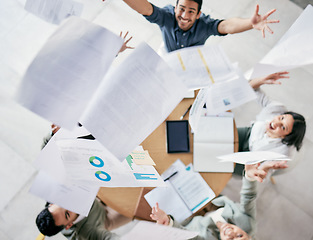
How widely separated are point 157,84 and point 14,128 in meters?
1.73

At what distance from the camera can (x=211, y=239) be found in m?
1.50

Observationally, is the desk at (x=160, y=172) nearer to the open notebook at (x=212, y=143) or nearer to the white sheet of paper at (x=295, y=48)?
the open notebook at (x=212, y=143)

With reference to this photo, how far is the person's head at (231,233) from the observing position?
143cm

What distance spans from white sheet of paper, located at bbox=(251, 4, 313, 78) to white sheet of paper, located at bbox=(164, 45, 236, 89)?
18cm

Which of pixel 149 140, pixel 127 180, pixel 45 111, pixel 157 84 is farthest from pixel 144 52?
pixel 149 140

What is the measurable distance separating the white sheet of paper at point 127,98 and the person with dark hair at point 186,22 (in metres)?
0.78

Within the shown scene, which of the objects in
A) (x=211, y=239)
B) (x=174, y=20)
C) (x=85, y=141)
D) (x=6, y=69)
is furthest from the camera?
(x=6, y=69)

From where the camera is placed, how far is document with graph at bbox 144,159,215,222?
1.50 metres

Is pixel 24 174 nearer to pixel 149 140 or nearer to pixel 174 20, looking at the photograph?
pixel 149 140

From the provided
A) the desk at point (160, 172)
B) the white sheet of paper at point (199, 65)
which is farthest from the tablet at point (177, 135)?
the white sheet of paper at point (199, 65)

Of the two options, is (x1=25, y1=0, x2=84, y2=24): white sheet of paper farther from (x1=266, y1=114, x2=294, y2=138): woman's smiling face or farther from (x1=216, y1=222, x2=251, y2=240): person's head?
(x1=216, y1=222, x2=251, y2=240): person's head

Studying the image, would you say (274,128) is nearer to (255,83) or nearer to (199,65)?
(255,83)

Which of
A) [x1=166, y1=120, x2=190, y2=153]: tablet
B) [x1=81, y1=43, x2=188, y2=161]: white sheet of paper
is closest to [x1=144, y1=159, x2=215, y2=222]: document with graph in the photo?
[x1=166, y1=120, x2=190, y2=153]: tablet

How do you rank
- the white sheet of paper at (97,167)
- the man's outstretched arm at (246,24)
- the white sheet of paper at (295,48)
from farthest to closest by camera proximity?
the man's outstretched arm at (246,24)
the white sheet of paper at (295,48)
the white sheet of paper at (97,167)
